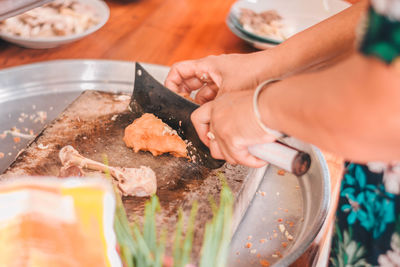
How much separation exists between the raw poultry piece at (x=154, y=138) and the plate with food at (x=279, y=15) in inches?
28.2

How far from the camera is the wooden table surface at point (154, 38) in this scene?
A: 1450mm

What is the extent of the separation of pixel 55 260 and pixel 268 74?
0.64 m

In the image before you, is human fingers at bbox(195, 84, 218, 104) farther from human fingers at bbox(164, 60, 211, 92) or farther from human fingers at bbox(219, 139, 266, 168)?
human fingers at bbox(219, 139, 266, 168)

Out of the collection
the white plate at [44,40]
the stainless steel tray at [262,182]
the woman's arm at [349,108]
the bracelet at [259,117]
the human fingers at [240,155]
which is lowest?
the stainless steel tray at [262,182]

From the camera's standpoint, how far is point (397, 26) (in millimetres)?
396

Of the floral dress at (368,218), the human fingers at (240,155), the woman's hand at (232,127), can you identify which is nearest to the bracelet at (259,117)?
the woman's hand at (232,127)

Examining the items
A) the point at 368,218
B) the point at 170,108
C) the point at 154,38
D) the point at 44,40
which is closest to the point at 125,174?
the point at 170,108

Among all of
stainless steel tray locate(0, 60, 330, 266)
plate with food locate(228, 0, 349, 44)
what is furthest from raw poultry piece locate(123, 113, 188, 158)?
plate with food locate(228, 0, 349, 44)

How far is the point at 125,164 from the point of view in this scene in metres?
1.02

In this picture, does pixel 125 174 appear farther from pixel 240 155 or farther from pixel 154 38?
pixel 154 38

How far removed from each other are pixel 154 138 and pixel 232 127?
360 millimetres

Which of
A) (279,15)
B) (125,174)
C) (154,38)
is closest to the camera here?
(125,174)

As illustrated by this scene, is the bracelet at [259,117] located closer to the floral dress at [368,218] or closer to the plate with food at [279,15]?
the floral dress at [368,218]

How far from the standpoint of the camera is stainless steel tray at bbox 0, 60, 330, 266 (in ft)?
3.03
